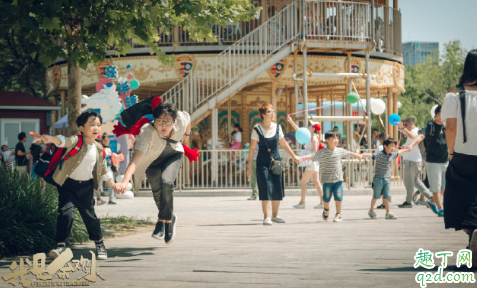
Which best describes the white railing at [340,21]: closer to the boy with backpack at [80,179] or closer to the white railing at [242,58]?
the white railing at [242,58]

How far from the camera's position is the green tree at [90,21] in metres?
8.69

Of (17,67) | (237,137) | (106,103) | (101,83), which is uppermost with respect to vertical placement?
(17,67)

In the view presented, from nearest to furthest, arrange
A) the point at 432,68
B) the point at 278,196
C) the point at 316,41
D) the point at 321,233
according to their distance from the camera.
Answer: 1. the point at 321,233
2. the point at 278,196
3. the point at 316,41
4. the point at 432,68

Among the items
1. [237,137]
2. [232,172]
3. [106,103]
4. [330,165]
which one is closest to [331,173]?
[330,165]

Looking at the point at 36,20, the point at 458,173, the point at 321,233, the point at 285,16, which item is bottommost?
the point at 321,233

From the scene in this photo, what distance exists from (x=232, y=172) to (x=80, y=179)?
14.4 meters

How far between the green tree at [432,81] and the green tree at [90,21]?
5130cm

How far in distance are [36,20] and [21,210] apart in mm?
2340

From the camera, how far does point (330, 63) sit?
80.7 ft

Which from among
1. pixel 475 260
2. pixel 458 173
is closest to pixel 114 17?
pixel 458 173

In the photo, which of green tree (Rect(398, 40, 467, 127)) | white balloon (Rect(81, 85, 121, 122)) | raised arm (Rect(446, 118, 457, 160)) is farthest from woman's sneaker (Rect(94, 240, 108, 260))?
green tree (Rect(398, 40, 467, 127))

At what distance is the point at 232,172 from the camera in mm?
22344

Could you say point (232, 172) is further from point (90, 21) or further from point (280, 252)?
point (280, 252)

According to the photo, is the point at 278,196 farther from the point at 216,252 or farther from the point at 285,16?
the point at 285,16
